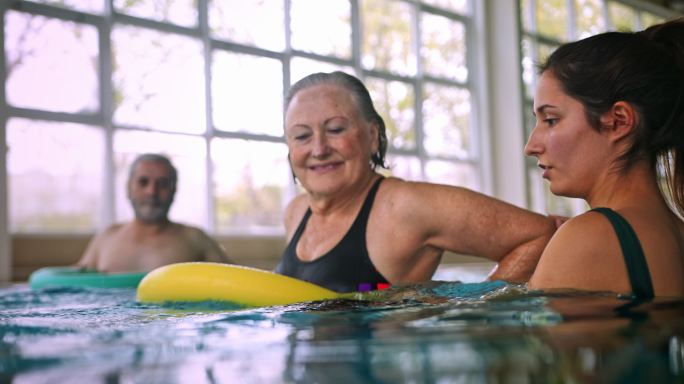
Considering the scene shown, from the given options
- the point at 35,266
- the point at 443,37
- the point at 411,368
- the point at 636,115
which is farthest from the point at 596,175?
the point at 443,37

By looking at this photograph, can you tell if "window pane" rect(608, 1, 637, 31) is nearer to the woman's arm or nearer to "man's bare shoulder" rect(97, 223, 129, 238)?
"man's bare shoulder" rect(97, 223, 129, 238)

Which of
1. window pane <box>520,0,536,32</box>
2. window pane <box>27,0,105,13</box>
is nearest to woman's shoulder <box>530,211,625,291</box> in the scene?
window pane <box>27,0,105,13</box>

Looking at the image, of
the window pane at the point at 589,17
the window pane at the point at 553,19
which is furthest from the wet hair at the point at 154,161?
the window pane at the point at 589,17

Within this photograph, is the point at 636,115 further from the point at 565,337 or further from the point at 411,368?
the point at 411,368

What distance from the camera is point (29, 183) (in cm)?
698

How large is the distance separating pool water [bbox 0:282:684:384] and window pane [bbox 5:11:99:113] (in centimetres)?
609

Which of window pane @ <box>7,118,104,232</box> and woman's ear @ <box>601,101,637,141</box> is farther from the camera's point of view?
window pane @ <box>7,118,104,232</box>

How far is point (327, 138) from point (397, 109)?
792cm

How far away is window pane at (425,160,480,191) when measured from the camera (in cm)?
1073

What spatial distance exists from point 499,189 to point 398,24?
3331 mm

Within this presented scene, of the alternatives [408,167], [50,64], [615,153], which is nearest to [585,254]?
[615,153]

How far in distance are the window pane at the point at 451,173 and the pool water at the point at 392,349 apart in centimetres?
918

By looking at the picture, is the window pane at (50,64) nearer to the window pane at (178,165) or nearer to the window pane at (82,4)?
the window pane at (82,4)

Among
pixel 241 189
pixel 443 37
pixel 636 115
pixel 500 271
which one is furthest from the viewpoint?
pixel 443 37
